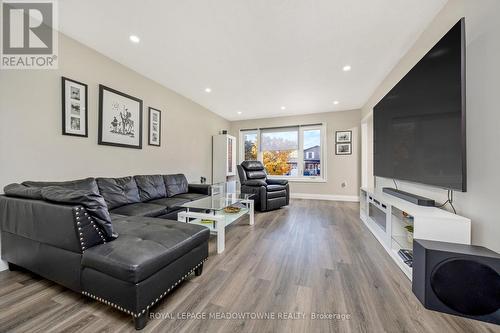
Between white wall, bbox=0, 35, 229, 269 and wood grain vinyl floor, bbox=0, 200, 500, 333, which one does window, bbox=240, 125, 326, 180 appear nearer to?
white wall, bbox=0, 35, 229, 269

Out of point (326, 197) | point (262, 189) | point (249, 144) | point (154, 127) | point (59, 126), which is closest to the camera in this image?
point (59, 126)

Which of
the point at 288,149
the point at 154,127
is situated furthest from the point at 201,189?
the point at 288,149

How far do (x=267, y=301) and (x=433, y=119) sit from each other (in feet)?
6.58

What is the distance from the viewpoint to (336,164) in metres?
5.05

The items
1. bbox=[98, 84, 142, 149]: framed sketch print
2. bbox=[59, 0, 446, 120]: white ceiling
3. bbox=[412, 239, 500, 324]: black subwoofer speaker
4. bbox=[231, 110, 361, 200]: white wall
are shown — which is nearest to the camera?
bbox=[412, 239, 500, 324]: black subwoofer speaker

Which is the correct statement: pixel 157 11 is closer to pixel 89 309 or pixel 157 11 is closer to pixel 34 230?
pixel 34 230

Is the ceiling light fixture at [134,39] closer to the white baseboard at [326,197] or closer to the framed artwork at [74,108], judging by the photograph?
the framed artwork at [74,108]

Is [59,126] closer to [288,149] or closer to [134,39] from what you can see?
[134,39]

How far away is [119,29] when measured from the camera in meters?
2.05

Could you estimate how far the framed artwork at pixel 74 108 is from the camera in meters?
2.14

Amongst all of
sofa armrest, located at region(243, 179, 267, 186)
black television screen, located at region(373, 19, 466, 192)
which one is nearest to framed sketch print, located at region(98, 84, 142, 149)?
sofa armrest, located at region(243, 179, 267, 186)

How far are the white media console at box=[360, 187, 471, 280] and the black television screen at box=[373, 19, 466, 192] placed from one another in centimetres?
25

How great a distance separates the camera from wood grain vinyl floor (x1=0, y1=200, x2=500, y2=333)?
1107 millimetres

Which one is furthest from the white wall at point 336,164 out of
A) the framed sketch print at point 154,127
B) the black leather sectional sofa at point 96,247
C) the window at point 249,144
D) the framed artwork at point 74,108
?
the framed artwork at point 74,108
